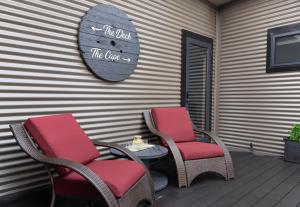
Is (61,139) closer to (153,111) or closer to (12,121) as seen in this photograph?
(12,121)

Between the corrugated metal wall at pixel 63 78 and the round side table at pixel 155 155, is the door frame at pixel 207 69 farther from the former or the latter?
the round side table at pixel 155 155

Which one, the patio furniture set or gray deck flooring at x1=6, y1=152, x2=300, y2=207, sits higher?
the patio furniture set

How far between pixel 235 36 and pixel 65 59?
354cm

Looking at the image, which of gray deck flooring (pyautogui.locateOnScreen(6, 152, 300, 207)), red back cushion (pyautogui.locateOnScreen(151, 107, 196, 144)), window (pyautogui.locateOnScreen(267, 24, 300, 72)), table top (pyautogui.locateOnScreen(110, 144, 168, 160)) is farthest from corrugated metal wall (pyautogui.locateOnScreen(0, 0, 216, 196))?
window (pyautogui.locateOnScreen(267, 24, 300, 72))

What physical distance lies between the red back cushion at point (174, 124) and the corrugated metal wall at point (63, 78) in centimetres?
31

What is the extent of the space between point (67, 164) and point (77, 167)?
9 cm

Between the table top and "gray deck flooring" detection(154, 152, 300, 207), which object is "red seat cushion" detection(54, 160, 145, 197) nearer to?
the table top

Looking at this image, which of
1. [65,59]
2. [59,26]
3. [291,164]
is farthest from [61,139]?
[291,164]

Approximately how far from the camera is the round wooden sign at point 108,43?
2.88m

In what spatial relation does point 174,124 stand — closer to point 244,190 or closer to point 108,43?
point 244,190

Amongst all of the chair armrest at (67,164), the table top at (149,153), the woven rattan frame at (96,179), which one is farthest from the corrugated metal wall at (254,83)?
the chair armrest at (67,164)

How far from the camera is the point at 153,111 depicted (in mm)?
3514

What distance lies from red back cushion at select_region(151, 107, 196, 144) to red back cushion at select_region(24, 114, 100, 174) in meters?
1.19

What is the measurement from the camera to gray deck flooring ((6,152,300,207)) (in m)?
2.44
